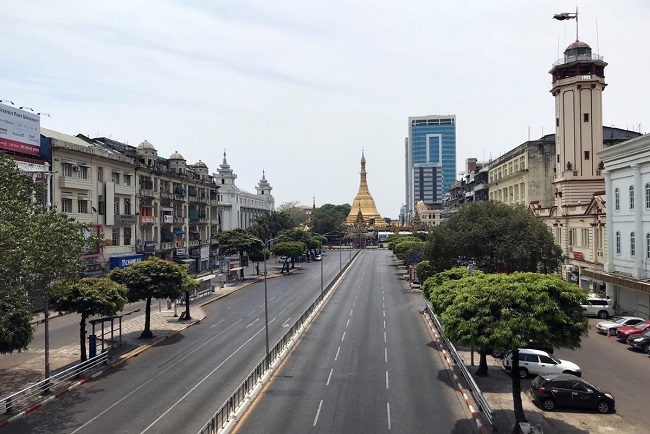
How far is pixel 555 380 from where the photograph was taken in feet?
73.9

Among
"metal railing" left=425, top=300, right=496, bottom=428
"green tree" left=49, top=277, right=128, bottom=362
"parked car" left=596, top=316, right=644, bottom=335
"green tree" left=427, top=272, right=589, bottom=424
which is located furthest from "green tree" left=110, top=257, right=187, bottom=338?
"parked car" left=596, top=316, right=644, bottom=335

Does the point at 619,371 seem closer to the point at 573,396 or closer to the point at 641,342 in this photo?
the point at 641,342

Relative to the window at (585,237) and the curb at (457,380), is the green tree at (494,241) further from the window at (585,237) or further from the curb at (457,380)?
the window at (585,237)

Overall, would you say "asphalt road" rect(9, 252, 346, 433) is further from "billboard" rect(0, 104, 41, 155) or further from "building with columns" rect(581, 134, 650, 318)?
"building with columns" rect(581, 134, 650, 318)

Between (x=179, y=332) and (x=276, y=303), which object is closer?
(x=179, y=332)

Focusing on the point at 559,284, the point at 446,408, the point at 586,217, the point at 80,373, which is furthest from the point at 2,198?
the point at 586,217

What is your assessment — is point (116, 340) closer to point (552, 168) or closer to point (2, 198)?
point (2, 198)

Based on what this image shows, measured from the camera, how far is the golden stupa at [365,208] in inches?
6777

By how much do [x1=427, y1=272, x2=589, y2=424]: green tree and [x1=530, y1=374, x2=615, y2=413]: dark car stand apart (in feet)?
10.7

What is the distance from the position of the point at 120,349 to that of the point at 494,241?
2871 centimetres

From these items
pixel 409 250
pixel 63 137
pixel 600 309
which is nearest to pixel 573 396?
pixel 600 309

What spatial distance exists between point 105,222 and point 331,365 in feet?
125

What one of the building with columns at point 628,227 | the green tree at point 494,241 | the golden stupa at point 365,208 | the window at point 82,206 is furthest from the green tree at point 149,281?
the golden stupa at point 365,208

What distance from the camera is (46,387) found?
2419cm
